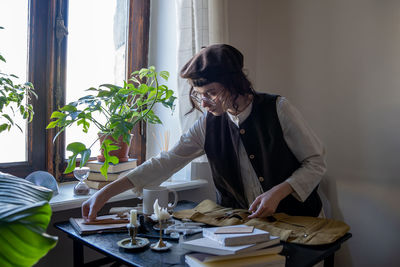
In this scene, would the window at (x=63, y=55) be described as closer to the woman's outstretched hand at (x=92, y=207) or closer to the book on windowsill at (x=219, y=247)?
the woman's outstretched hand at (x=92, y=207)

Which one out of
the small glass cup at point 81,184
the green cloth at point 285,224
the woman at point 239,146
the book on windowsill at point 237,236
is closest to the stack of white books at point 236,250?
the book on windowsill at point 237,236

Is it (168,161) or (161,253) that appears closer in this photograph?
(161,253)

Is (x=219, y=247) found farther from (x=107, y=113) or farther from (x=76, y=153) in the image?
(x=107, y=113)

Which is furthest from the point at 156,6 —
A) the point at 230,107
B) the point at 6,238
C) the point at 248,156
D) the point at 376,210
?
the point at 6,238

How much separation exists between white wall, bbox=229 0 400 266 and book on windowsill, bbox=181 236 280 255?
3.93 feet

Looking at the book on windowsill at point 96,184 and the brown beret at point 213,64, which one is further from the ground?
the brown beret at point 213,64

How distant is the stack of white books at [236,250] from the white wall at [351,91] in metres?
1.19

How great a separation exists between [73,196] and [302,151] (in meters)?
0.97

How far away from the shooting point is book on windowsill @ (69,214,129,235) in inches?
42.6

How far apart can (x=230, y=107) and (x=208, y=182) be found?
29.2 inches

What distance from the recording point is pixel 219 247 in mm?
808

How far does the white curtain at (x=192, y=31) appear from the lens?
1.83 meters

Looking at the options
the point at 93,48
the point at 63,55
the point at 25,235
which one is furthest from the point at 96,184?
the point at 25,235

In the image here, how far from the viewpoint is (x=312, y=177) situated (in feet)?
4.06
